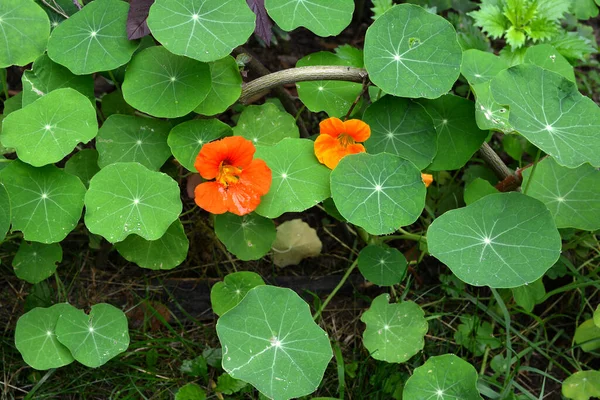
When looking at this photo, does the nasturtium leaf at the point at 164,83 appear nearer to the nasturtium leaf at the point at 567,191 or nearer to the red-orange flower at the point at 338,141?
the red-orange flower at the point at 338,141

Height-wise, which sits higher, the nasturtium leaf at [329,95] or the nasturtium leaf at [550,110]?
the nasturtium leaf at [550,110]

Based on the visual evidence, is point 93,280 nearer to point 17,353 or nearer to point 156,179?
point 17,353

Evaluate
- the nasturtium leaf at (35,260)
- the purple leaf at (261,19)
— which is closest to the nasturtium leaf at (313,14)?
the purple leaf at (261,19)

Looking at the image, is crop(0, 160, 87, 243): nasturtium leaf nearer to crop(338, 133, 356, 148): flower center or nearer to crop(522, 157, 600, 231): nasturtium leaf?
crop(338, 133, 356, 148): flower center

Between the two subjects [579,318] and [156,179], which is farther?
[579,318]

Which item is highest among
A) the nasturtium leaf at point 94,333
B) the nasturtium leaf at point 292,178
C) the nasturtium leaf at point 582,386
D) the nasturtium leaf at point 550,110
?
the nasturtium leaf at point 550,110

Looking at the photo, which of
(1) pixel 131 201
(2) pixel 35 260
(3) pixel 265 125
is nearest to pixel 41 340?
(2) pixel 35 260

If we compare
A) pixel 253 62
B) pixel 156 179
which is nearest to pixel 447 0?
pixel 253 62
